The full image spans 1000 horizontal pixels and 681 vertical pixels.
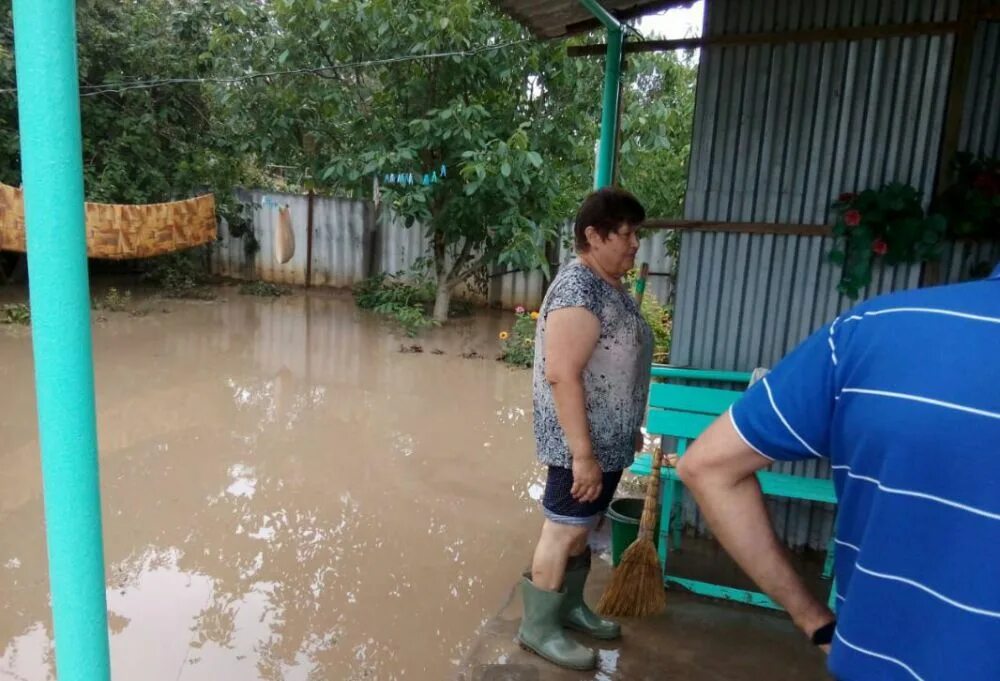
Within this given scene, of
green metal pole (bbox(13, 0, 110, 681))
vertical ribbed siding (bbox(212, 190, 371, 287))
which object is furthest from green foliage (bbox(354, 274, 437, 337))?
green metal pole (bbox(13, 0, 110, 681))

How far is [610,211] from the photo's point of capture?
2.40 meters

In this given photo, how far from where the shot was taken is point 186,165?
399 inches

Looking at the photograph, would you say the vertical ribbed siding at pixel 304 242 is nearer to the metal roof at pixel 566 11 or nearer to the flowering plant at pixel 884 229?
the metal roof at pixel 566 11

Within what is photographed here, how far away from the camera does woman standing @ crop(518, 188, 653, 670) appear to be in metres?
2.32

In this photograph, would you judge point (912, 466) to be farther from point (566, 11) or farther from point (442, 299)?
point (442, 299)

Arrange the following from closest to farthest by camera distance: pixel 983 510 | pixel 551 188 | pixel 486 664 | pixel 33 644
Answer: pixel 983 510
pixel 486 664
pixel 33 644
pixel 551 188

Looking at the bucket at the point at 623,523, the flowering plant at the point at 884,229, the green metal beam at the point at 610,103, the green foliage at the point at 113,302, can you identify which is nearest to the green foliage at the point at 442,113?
the green foliage at the point at 113,302

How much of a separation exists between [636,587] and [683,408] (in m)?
0.74

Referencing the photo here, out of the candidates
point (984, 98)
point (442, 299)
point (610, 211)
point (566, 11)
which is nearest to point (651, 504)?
point (610, 211)

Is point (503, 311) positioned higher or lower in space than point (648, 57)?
lower

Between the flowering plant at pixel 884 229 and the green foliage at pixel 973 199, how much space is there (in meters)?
0.05

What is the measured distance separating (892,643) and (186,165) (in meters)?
10.6

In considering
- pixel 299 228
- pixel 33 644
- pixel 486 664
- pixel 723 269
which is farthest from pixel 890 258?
pixel 299 228

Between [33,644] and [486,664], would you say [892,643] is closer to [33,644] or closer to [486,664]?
[486,664]
